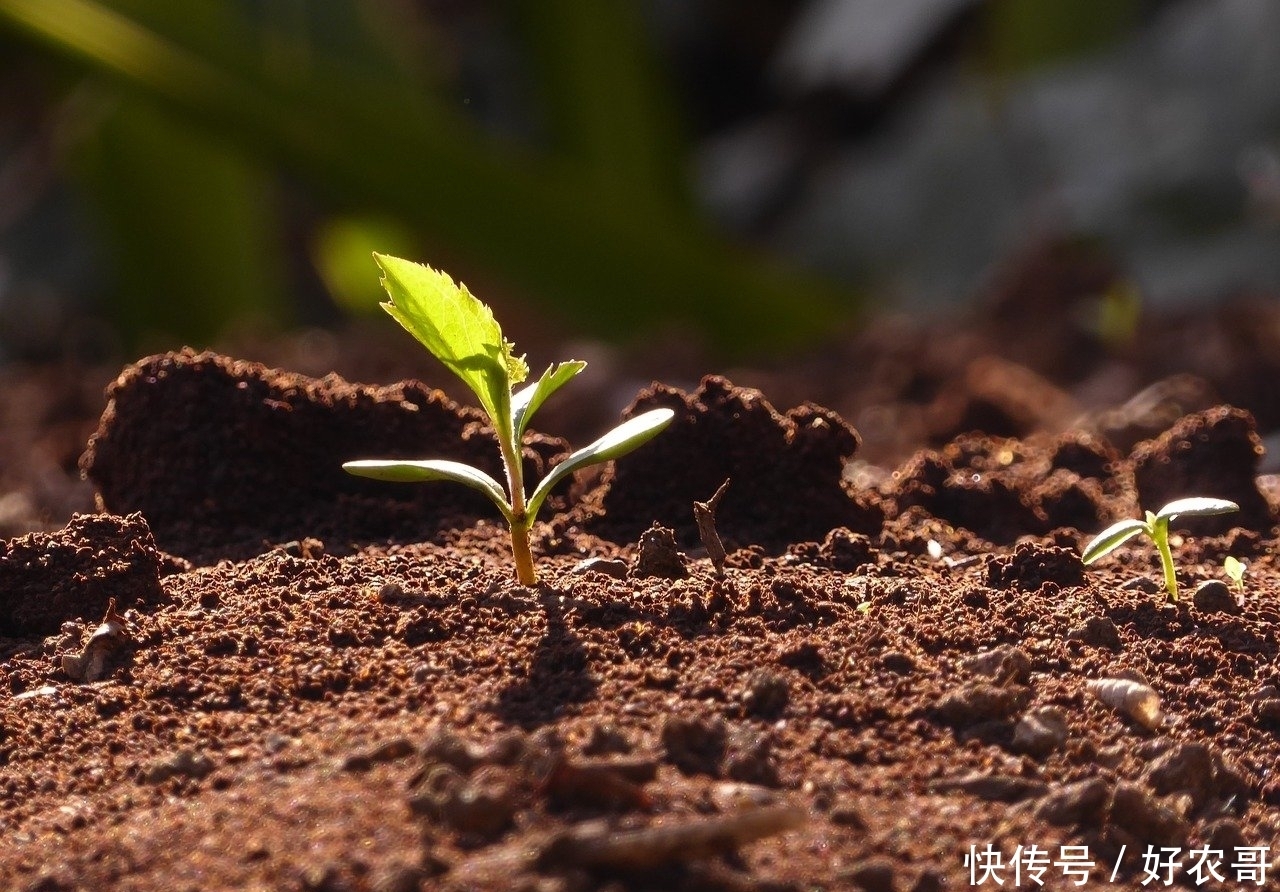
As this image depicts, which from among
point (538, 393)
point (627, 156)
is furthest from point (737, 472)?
point (627, 156)

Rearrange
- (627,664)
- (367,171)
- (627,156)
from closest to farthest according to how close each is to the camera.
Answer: (627,664), (367,171), (627,156)

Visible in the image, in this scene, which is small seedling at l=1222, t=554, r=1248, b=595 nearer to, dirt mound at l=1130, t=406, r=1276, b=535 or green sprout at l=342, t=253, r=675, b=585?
dirt mound at l=1130, t=406, r=1276, b=535

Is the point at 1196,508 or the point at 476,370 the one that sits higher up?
the point at 476,370

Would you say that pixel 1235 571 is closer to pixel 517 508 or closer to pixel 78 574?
pixel 517 508

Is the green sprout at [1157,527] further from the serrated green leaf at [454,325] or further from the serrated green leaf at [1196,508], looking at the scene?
the serrated green leaf at [454,325]

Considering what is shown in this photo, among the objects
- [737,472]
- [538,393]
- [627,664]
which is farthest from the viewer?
[737,472]

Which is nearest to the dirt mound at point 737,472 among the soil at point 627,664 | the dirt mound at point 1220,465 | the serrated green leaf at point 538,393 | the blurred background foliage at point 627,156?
the soil at point 627,664

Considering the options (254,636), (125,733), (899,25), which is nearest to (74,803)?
(125,733)
